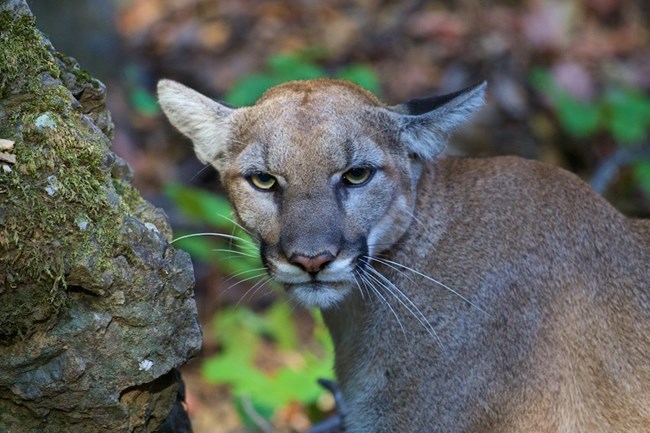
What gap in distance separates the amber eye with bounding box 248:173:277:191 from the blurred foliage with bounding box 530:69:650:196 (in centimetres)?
699

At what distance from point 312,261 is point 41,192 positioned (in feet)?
5.18

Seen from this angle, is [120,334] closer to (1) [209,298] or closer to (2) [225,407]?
(2) [225,407]

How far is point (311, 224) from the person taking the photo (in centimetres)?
553

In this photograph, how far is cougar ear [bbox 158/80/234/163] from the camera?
6.31 meters

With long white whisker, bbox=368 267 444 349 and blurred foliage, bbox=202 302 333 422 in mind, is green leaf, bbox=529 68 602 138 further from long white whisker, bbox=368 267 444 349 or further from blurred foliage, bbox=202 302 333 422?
long white whisker, bbox=368 267 444 349

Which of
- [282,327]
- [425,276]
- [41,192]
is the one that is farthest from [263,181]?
[282,327]

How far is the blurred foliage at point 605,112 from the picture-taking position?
480 inches

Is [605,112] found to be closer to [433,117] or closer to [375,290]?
[433,117]

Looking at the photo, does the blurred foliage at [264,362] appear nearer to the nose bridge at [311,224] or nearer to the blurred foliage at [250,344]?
the blurred foliage at [250,344]

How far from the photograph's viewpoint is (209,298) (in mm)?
11695

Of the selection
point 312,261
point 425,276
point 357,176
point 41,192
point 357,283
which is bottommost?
point 425,276

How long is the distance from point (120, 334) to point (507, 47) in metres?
10.5

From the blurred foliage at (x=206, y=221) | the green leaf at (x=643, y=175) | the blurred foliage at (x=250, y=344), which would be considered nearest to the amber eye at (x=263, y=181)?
the blurred foliage at (x=250, y=344)

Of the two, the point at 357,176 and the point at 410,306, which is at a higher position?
the point at 357,176
